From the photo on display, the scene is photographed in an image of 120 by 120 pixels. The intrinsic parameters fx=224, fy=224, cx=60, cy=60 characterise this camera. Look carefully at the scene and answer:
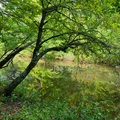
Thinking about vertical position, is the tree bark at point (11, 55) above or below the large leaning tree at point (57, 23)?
below

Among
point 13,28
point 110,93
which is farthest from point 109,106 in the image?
point 13,28

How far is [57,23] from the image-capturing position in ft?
30.4

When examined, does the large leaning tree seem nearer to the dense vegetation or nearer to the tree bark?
the dense vegetation

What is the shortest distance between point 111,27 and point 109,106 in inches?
202

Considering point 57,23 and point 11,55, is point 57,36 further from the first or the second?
point 11,55

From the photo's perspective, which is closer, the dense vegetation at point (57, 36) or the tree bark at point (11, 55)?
the dense vegetation at point (57, 36)

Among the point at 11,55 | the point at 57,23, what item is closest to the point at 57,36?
the point at 57,23

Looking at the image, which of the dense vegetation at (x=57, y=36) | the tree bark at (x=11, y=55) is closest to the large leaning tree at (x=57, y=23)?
the dense vegetation at (x=57, y=36)

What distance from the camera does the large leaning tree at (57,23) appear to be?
7.59 meters

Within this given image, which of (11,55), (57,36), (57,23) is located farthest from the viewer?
(11,55)

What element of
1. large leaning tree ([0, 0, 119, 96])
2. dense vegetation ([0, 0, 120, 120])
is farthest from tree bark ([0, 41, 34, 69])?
large leaning tree ([0, 0, 119, 96])

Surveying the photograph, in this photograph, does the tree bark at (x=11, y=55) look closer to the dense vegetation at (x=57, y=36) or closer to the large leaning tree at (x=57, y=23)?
the dense vegetation at (x=57, y=36)

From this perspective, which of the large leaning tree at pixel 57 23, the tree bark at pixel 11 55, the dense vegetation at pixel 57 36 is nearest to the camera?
the dense vegetation at pixel 57 36

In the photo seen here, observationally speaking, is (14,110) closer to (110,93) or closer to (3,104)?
(3,104)
